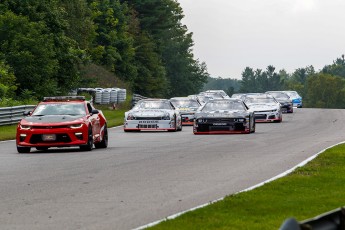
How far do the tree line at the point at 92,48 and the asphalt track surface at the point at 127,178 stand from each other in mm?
25541

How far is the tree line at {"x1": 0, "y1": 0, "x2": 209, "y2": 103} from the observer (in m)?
55.7

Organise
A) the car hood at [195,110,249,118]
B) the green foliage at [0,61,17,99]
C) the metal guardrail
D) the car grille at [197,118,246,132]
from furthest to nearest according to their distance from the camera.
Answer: the green foliage at [0,61,17,99] < the metal guardrail < the car hood at [195,110,249,118] < the car grille at [197,118,246,132]

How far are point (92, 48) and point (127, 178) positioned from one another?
81954 millimetres

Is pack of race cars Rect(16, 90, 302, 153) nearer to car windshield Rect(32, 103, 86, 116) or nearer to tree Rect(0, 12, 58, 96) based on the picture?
A: car windshield Rect(32, 103, 86, 116)

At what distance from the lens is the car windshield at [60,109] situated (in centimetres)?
2528

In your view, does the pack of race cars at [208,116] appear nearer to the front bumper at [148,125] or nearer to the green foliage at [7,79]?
the front bumper at [148,125]

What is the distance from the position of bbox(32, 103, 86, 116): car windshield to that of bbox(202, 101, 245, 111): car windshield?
10.8 m

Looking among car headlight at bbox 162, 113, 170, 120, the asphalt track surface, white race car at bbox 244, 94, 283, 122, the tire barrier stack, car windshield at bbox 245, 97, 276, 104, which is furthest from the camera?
the tire barrier stack

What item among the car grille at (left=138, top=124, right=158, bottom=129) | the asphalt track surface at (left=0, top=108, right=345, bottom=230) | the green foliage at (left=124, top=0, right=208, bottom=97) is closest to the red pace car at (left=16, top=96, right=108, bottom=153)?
the asphalt track surface at (left=0, top=108, right=345, bottom=230)

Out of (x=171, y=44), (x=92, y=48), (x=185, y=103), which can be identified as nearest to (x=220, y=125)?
(x=185, y=103)

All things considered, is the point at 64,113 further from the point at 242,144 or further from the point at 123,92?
the point at 123,92

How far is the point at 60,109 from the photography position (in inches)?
1005

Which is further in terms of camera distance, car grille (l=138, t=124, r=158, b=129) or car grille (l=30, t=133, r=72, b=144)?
car grille (l=138, t=124, r=158, b=129)

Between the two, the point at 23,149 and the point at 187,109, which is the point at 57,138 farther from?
the point at 187,109
